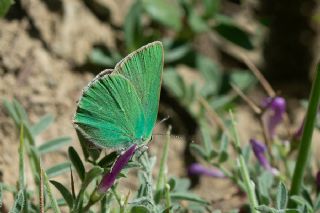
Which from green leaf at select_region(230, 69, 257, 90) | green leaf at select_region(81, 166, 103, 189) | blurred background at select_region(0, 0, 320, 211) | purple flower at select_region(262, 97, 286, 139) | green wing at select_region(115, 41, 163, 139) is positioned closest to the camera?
green leaf at select_region(81, 166, 103, 189)

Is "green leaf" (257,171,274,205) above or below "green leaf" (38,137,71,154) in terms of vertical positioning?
below

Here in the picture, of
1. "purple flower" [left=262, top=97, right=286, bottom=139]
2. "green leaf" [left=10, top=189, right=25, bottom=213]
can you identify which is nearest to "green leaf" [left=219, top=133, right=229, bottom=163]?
"purple flower" [left=262, top=97, right=286, bottom=139]

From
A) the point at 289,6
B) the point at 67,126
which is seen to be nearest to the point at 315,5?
the point at 289,6

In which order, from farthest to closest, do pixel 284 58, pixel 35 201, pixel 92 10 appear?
pixel 284 58, pixel 92 10, pixel 35 201

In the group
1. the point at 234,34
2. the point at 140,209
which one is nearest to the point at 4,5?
the point at 140,209

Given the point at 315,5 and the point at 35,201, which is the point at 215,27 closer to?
the point at 315,5

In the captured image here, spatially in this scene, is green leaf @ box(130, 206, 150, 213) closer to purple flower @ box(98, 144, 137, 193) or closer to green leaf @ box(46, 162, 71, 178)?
purple flower @ box(98, 144, 137, 193)
